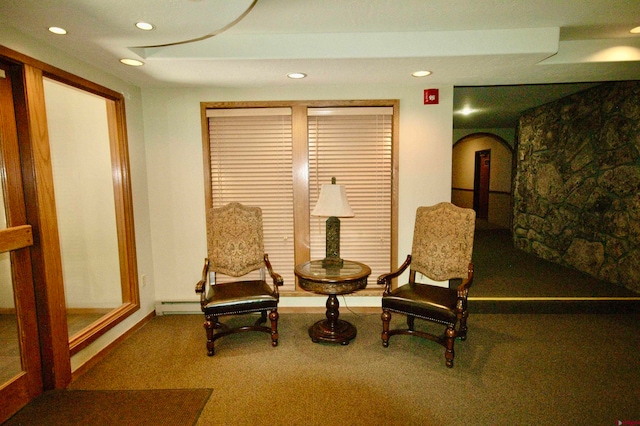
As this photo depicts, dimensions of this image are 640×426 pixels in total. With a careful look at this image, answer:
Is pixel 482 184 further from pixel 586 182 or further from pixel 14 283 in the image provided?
pixel 14 283

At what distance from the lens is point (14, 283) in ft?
6.66

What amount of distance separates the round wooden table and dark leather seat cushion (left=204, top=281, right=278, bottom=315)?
29 centimetres

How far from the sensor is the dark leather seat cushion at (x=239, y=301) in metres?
2.52

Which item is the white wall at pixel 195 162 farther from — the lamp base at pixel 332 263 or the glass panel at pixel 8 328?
the glass panel at pixel 8 328

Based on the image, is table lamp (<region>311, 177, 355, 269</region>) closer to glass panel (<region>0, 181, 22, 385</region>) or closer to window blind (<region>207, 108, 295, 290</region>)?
window blind (<region>207, 108, 295, 290</region>)

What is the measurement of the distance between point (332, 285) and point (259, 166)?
1.44 meters

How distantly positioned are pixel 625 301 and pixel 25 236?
494 cm

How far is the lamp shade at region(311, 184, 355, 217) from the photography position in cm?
269

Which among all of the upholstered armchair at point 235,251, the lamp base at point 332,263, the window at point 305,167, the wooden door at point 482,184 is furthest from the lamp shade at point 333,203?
the wooden door at point 482,184

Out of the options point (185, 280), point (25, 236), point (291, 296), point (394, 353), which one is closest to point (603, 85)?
point (394, 353)

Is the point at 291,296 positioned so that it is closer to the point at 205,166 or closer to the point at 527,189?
the point at 205,166

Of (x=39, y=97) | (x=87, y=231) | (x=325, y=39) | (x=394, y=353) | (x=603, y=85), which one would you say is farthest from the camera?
(x=603, y=85)

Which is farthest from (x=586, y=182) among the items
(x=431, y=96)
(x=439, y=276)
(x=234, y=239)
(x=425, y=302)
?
(x=234, y=239)

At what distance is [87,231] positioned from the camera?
306 cm
